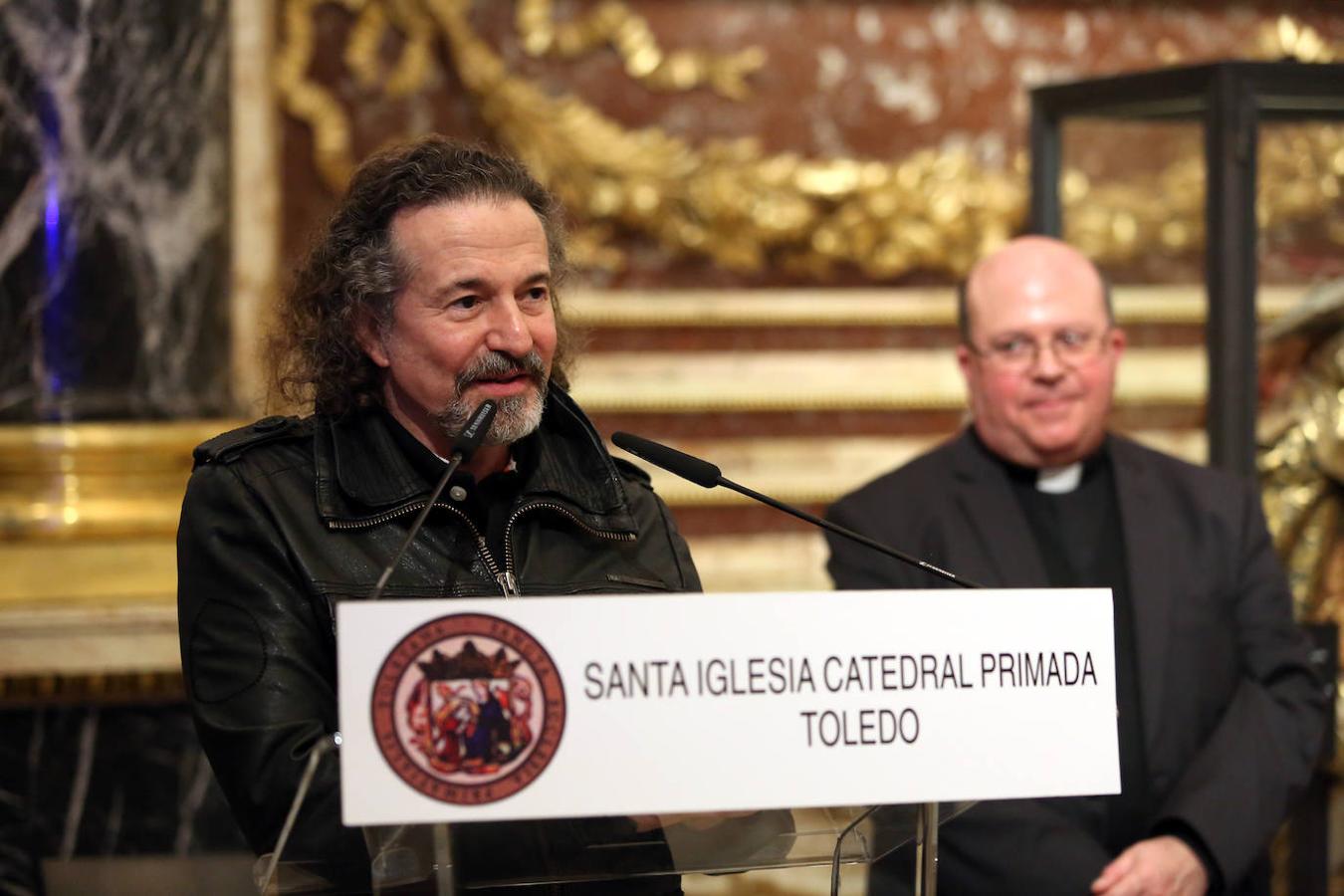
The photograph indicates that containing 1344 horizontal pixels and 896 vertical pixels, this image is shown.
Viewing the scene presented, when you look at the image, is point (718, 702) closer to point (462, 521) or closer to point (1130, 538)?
point (462, 521)

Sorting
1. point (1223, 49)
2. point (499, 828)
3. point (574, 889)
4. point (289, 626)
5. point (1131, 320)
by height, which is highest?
point (1223, 49)

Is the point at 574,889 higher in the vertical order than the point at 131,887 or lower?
higher

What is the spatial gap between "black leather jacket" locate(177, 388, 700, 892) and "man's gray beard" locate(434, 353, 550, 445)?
88 mm

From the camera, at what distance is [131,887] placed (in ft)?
8.89

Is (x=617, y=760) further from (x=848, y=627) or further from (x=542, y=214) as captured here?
(x=542, y=214)

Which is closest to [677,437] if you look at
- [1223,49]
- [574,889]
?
[1223,49]

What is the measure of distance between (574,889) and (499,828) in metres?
0.25

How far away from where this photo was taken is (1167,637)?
2.96 meters

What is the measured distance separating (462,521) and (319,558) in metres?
0.20

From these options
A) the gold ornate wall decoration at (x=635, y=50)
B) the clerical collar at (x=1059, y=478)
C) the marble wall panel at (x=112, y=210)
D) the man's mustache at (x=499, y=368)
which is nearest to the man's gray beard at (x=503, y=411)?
the man's mustache at (x=499, y=368)

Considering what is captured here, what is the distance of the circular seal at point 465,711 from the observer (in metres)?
Result: 1.55

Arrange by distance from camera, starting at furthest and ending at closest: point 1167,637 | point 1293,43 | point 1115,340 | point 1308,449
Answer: point 1293,43
point 1308,449
point 1115,340
point 1167,637

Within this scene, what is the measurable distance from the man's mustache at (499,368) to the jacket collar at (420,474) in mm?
133

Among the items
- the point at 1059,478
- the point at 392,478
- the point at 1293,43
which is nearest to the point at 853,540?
the point at 392,478
